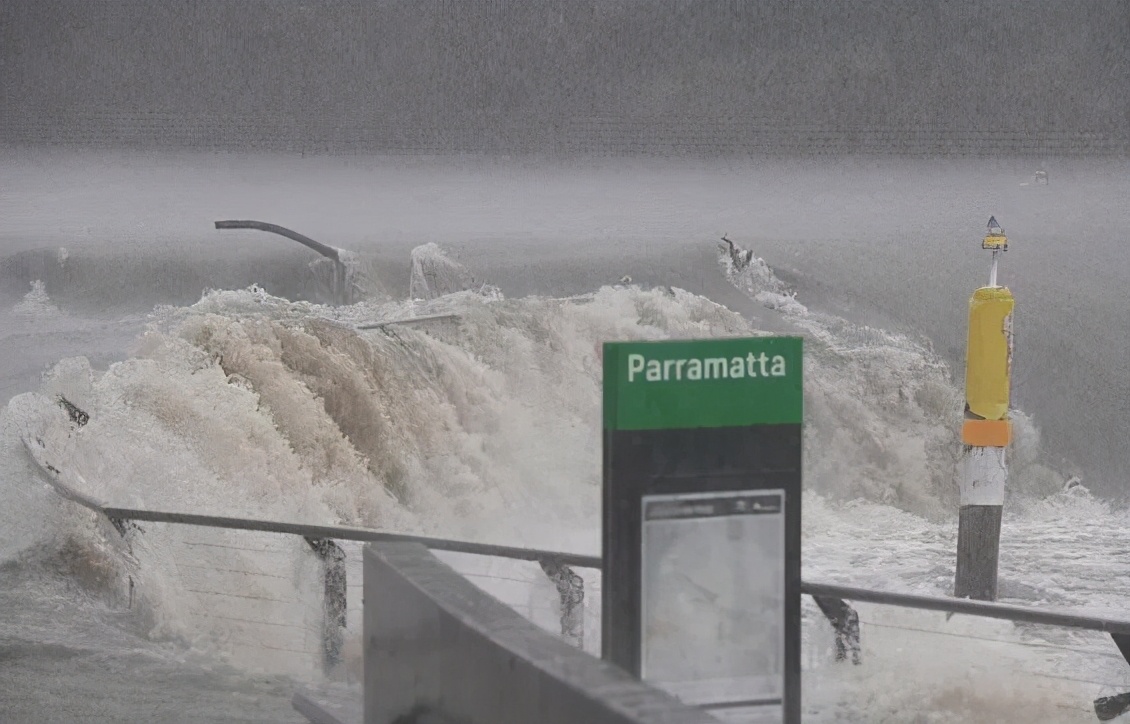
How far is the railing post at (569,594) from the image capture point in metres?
3.10

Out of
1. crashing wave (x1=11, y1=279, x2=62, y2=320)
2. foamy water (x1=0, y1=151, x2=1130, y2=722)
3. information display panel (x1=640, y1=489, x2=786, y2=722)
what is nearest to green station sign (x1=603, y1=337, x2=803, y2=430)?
information display panel (x1=640, y1=489, x2=786, y2=722)

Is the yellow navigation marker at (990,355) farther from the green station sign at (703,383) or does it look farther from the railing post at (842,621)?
the green station sign at (703,383)

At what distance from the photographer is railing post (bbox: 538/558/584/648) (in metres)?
3.10

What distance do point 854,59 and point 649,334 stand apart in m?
1.94

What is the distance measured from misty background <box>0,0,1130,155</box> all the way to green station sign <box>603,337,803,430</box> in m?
5.37

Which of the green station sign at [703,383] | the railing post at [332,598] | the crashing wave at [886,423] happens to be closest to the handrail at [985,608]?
the green station sign at [703,383]

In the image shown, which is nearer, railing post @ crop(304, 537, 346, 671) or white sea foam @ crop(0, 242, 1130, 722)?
railing post @ crop(304, 537, 346, 671)

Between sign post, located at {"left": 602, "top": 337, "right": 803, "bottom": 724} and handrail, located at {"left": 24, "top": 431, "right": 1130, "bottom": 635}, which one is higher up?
sign post, located at {"left": 602, "top": 337, "right": 803, "bottom": 724}

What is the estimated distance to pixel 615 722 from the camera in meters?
1.41

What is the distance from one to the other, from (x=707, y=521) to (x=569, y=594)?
56.1 inches

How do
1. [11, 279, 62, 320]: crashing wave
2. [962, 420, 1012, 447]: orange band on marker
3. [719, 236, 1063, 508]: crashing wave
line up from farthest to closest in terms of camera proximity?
1. [719, 236, 1063, 508]: crashing wave
2. [11, 279, 62, 320]: crashing wave
3. [962, 420, 1012, 447]: orange band on marker

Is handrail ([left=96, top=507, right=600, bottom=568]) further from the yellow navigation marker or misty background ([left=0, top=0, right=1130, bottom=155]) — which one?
misty background ([left=0, top=0, right=1130, bottom=155])

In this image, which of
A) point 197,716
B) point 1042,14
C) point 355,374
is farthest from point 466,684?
point 1042,14

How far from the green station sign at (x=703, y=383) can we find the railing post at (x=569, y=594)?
1.41m
